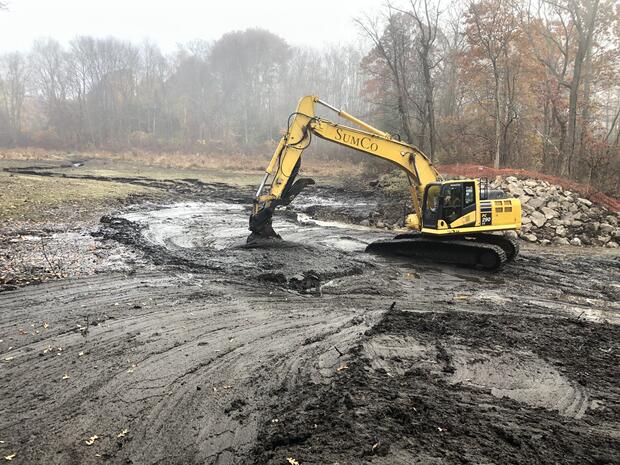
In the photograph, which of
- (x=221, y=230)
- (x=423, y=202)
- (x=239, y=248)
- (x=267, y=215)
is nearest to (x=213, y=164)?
(x=221, y=230)

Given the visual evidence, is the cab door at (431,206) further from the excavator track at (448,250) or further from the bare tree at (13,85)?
the bare tree at (13,85)

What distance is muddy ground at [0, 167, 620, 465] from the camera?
3.66 m

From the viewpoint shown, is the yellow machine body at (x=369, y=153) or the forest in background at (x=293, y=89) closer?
the yellow machine body at (x=369, y=153)

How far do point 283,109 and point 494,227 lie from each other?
55086 mm

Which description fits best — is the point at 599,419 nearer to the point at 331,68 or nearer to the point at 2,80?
the point at 331,68

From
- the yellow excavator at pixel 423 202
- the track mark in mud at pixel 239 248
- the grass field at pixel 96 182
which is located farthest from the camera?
the grass field at pixel 96 182

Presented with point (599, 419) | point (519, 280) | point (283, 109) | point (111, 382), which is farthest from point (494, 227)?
point (283, 109)

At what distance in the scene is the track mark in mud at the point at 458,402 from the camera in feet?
11.6

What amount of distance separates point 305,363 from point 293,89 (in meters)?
63.0

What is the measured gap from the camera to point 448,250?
10820mm

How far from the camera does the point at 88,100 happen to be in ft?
194

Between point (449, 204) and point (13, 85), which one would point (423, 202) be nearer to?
point (449, 204)

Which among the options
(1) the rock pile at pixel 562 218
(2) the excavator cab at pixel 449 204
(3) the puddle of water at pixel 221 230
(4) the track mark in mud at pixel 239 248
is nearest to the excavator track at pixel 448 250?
(2) the excavator cab at pixel 449 204

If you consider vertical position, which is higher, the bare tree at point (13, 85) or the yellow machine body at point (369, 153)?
the bare tree at point (13, 85)
